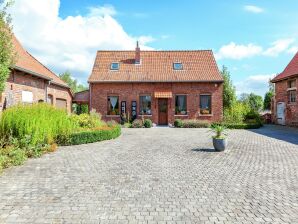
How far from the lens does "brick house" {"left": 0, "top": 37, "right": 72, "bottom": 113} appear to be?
14.1 m

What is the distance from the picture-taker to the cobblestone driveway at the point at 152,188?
5.04 m

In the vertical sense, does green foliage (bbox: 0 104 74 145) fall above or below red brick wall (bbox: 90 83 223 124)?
below

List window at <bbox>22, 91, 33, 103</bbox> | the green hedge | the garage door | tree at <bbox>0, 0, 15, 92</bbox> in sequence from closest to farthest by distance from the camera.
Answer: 1. tree at <bbox>0, 0, 15, 92</bbox>
2. the green hedge
3. window at <bbox>22, 91, 33, 103</bbox>
4. the garage door

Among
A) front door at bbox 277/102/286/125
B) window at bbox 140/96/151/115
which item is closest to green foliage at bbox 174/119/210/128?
window at bbox 140/96/151/115

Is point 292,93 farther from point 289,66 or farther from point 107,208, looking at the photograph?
point 107,208

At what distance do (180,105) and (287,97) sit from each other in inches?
354

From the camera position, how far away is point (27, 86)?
16297 mm

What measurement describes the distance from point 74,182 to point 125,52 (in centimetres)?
2198

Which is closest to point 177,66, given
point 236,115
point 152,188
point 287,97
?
point 236,115

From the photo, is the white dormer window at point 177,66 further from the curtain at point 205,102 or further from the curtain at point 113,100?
the curtain at point 113,100

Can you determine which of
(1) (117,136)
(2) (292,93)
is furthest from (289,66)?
(1) (117,136)

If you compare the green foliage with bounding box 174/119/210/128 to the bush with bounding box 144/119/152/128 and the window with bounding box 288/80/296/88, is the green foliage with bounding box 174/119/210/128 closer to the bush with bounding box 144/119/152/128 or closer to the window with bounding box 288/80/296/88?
the bush with bounding box 144/119/152/128

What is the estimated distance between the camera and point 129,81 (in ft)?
81.7

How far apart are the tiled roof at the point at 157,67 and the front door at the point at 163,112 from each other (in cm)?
192
